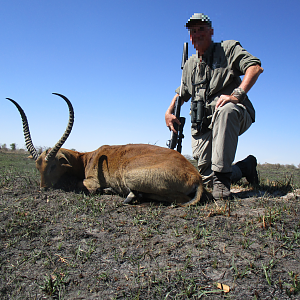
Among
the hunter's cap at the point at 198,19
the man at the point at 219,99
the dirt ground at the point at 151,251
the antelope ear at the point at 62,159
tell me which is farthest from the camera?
the antelope ear at the point at 62,159

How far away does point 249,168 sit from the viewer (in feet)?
16.7

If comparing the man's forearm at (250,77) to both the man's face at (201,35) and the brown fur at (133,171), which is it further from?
the brown fur at (133,171)

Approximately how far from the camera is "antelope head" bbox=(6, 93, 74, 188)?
4.96 meters

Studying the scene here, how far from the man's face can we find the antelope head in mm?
2650

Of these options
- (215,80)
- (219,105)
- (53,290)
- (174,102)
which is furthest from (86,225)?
(174,102)

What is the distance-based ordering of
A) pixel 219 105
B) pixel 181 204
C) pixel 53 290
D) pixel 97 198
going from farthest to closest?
pixel 97 198 < pixel 219 105 < pixel 181 204 < pixel 53 290

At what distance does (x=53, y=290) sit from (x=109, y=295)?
0.47m

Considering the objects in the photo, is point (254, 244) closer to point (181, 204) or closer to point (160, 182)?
point (181, 204)

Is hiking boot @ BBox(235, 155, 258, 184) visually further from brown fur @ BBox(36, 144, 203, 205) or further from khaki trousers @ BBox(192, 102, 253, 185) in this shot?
brown fur @ BBox(36, 144, 203, 205)

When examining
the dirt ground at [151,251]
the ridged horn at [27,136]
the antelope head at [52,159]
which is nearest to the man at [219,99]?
the dirt ground at [151,251]

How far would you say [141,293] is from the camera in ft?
6.26

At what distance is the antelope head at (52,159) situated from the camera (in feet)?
16.3

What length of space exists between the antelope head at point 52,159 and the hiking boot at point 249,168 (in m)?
3.38

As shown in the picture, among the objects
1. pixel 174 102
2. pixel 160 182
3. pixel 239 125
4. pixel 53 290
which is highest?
pixel 174 102
